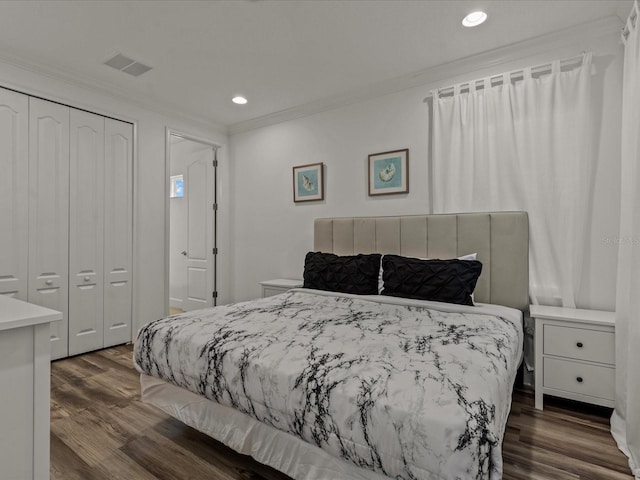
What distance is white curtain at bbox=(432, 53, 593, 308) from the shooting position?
8.42ft

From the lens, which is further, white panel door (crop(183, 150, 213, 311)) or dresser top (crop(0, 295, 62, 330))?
white panel door (crop(183, 150, 213, 311))

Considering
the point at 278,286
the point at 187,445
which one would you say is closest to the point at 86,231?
the point at 278,286

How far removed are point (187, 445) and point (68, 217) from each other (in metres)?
2.54

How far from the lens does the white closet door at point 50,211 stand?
10.1 feet

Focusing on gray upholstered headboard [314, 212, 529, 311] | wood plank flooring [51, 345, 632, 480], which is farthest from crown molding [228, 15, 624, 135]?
wood plank flooring [51, 345, 632, 480]

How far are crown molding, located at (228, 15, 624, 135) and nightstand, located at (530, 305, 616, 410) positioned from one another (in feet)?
6.72

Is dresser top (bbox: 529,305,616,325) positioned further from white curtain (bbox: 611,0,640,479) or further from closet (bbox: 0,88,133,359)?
closet (bbox: 0,88,133,359)

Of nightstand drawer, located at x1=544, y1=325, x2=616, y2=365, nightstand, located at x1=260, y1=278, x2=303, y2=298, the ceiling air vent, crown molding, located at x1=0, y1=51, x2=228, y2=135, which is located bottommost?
nightstand drawer, located at x1=544, y1=325, x2=616, y2=365

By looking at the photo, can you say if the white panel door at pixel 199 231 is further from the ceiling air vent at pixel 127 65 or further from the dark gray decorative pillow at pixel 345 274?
the dark gray decorative pillow at pixel 345 274

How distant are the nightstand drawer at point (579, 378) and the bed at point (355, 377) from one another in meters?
0.44

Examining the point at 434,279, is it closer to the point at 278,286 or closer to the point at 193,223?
the point at 278,286

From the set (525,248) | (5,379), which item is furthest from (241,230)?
(5,379)

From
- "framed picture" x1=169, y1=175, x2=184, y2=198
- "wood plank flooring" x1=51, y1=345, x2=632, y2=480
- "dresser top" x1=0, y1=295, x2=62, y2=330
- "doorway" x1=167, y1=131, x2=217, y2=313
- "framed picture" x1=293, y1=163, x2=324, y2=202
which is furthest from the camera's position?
"framed picture" x1=169, y1=175, x2=184, y2=198

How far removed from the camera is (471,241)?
2902 mm
